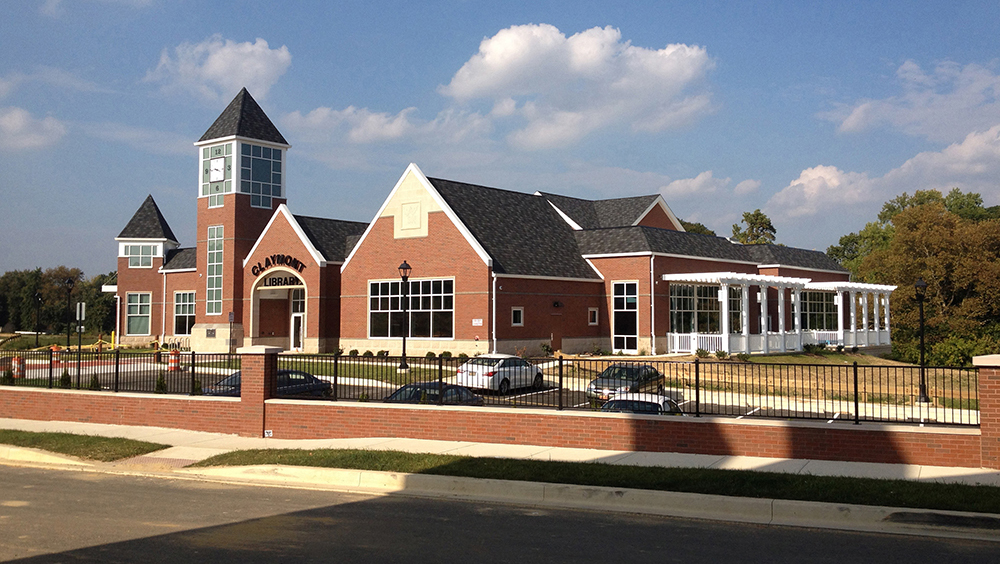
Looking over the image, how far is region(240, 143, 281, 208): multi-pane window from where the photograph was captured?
49.0 meters

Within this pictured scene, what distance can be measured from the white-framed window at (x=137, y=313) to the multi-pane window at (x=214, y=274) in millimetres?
11561

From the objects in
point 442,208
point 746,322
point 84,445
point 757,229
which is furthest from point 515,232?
point 757,229

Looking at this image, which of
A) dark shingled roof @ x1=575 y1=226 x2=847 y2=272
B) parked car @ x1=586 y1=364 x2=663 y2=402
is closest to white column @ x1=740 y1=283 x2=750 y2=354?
dark shingled roof @ x1=575 y1=226 x2=847 y2=272

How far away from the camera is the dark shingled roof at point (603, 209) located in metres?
51.0

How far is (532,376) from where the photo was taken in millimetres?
19828

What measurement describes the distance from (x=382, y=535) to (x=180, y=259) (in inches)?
2069

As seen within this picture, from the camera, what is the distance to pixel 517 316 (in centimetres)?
3841

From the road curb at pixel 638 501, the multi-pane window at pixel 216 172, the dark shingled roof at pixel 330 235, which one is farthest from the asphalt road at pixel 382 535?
the multi-pane window at pixel 216 172

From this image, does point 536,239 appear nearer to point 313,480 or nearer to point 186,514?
point 313,480

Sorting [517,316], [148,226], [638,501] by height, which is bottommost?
[638,501]

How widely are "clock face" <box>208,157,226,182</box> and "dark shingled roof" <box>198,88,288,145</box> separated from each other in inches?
59.3

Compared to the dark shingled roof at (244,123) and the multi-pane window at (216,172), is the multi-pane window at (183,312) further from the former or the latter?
the dark shingled roof at (244,123)

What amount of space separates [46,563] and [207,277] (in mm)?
42731

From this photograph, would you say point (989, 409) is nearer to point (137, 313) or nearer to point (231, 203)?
point (231, 203)
